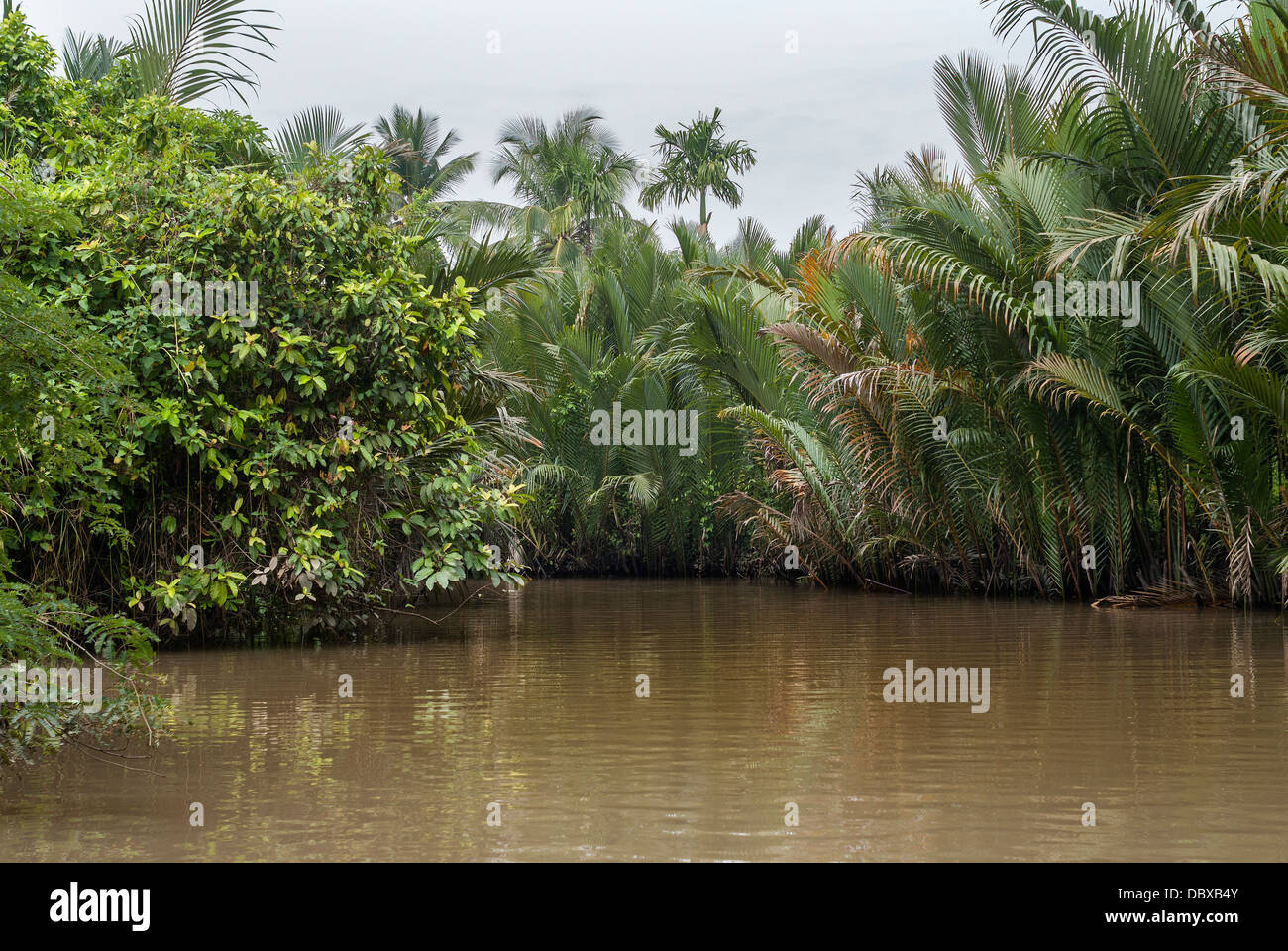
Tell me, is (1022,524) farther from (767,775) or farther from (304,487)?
(767,775)

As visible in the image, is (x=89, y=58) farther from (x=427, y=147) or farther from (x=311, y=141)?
(x=427, y=147)

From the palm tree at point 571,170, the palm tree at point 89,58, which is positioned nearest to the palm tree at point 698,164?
the palm tree at point 571,170

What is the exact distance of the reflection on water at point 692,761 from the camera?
13.2 feet

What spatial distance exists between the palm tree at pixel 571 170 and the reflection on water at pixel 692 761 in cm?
2825

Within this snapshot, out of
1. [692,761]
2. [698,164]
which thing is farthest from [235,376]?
[698,164]

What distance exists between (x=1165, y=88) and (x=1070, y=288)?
2.06 m

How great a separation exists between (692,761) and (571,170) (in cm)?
3355

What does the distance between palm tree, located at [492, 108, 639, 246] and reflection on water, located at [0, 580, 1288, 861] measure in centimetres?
2825

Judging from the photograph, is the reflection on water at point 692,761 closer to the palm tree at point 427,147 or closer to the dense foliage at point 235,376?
the dense foliage at point 235,376

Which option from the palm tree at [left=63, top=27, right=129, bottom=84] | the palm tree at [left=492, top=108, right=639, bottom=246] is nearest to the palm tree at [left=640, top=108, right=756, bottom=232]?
the palm tree at [left=492, top=108, right=639, bottom=246]

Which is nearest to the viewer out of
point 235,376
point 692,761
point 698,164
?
point 692,761

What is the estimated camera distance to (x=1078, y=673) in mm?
7809

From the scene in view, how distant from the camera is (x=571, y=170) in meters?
37.1

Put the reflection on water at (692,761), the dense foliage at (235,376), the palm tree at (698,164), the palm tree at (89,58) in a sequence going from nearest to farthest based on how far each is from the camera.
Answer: the reflection on water at (692,761) → the dense foliage at (235,376) → the palm tree at (89,58) → the palm tree at (698,164)
